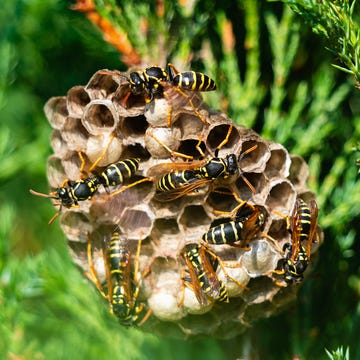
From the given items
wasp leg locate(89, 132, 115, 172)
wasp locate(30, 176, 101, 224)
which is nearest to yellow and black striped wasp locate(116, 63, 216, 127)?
wasp leg locate(89, 132, 115, 172)

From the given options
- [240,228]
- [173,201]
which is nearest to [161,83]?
[173,201]

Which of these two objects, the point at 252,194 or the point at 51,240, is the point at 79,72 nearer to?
the point at 51,240

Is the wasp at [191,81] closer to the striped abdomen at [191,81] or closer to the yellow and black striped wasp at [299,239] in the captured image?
the striped abdomen at [191,81]

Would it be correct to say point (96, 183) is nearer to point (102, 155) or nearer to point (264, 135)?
point (102, 155)

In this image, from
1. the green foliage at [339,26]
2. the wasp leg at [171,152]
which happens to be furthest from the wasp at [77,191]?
the green foliage at [339,26]

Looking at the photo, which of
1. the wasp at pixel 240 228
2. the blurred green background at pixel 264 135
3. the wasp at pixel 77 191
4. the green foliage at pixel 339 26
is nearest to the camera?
the green foliage at pixel 339 26
